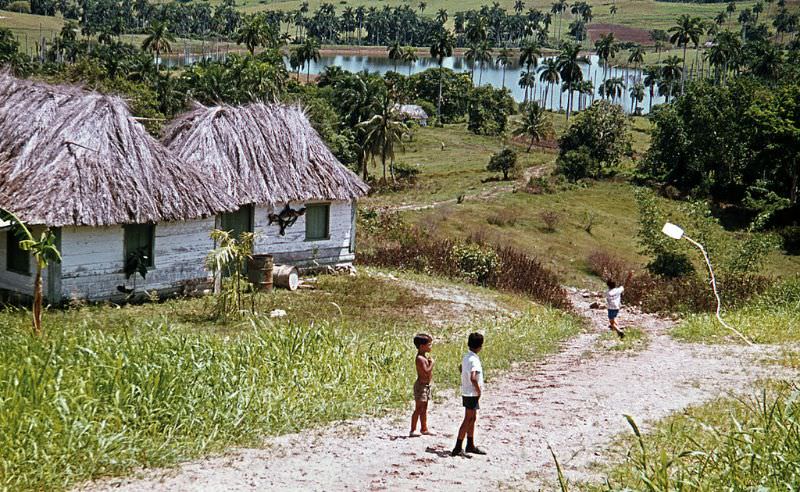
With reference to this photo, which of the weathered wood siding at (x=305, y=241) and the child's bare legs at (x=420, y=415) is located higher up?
the child's bare legs at (x=420, y=415)

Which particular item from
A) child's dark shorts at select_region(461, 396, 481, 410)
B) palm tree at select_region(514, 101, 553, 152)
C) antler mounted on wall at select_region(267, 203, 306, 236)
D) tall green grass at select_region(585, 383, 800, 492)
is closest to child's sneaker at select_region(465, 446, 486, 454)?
child's dark shorts at select_region(461, 396, 481, 410)

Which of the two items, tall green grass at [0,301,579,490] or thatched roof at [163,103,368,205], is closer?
tall green grass at [0,301,579,490]

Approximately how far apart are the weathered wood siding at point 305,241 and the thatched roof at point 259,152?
631mm

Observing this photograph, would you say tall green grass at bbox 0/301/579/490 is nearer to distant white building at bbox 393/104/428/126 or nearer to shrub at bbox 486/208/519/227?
shrub at bbox 486/208/519/227

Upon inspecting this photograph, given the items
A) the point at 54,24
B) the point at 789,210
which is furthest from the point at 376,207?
the point at 54,24

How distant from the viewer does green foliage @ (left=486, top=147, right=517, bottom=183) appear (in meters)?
59.8

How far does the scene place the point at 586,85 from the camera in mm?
117500

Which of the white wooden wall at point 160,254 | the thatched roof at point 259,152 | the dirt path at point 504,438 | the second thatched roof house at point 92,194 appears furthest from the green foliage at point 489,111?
the dirt path at point 504,438

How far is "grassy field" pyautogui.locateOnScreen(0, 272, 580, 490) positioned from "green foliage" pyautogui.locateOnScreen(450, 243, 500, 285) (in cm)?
1166

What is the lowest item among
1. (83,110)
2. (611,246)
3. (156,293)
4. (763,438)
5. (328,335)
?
(611,246)

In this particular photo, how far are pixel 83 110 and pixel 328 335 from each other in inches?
380

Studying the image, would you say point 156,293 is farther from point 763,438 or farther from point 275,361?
point 763,438

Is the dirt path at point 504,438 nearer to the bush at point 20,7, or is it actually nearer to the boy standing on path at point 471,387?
the boy standing on path at point 471,387

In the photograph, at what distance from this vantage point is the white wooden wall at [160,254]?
19562mm
